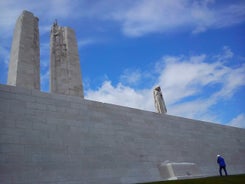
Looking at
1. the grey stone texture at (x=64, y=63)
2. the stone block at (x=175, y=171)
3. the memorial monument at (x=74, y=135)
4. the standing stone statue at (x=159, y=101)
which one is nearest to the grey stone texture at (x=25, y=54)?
the memorial monument at (x=74, y=135)

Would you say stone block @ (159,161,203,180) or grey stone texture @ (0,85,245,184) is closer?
grey stone texture @ (0,85,245,184)

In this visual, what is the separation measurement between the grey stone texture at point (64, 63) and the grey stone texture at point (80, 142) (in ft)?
11.6

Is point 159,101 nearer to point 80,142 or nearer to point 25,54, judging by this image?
point 80,142

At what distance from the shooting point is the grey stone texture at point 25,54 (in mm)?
12943

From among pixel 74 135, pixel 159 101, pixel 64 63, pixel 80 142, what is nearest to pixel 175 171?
pixel 80 142

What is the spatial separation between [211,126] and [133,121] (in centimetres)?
817

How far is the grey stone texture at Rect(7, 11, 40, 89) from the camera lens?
42.5 feet

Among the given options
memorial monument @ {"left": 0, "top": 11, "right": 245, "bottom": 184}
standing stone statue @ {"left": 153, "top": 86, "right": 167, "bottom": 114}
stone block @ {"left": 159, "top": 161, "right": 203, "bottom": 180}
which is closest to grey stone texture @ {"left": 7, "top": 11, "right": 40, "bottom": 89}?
memorial monument @ {"left": 0, "top": 11, "right": 245, "bottom": 184}

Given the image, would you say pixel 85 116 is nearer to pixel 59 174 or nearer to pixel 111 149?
pixel 111 149

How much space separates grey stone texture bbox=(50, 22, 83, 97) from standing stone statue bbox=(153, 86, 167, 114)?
6326mm

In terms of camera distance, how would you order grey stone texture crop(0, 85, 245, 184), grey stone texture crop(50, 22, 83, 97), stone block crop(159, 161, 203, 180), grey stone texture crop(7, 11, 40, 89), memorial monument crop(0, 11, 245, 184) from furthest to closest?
grey stone texture crop(50, 22, 83, 97) < grey stone texture crop(7, 11, 40, 89) < stone block crop(159, 161, 203, 180) < memorial monument crop(0, 11, 245, 184) < grey stone texture crop(0, 85, 245, 184)

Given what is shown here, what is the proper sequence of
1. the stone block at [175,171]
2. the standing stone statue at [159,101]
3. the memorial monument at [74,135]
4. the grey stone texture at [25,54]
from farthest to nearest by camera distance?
the standing stone statue at [159,101] < the grey stone texture at [25,54] < the stone block at [175,171] < the memorial monument at [74,135]

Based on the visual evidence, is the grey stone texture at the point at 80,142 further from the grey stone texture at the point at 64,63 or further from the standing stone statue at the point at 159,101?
the grey stone texture at the point at 64,63

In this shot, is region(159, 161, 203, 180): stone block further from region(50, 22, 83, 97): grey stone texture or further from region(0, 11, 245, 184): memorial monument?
region(50, 22, 83, 97): grey stone texture
